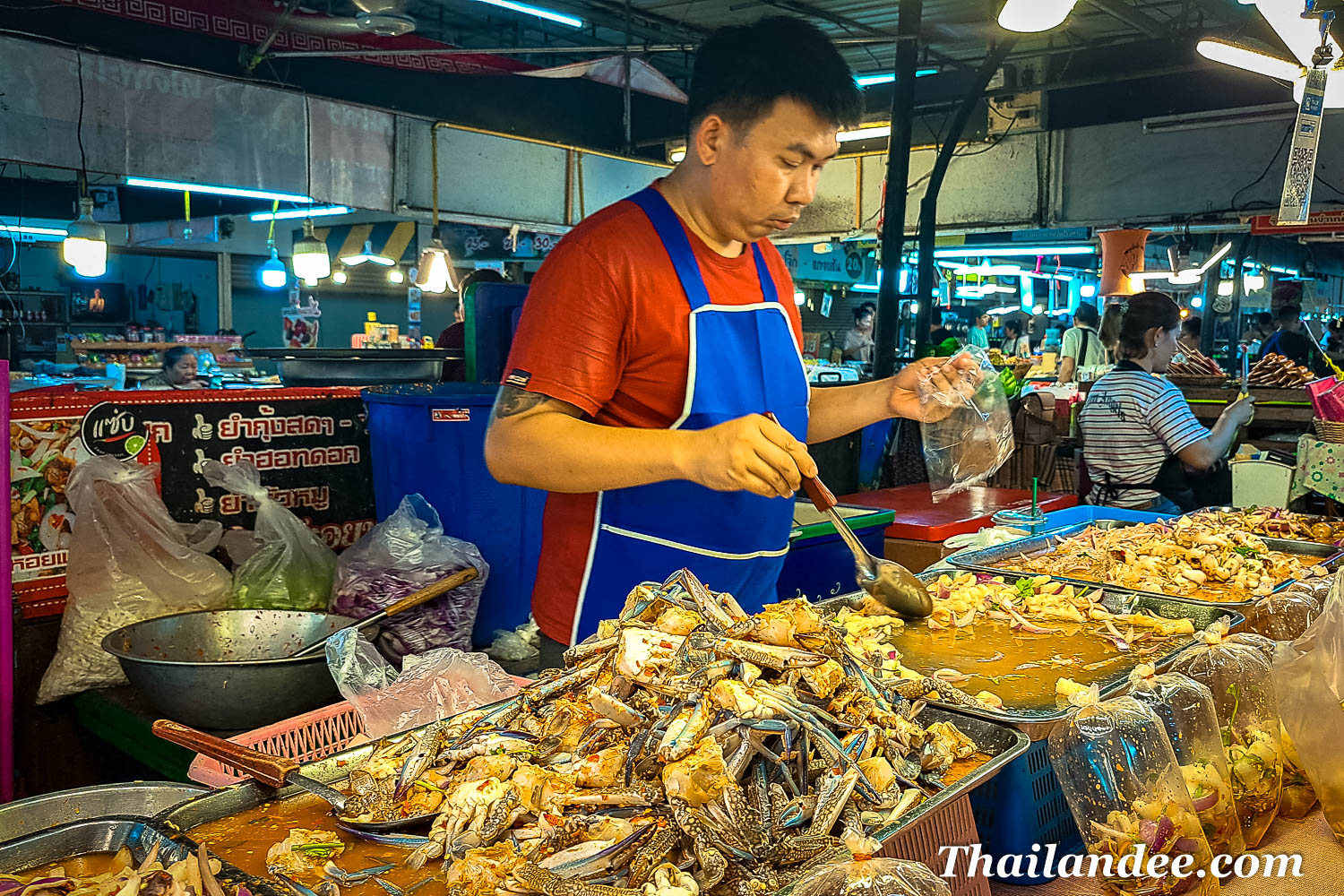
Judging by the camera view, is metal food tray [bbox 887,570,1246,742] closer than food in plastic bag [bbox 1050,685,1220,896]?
No

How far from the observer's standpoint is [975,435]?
2.42m

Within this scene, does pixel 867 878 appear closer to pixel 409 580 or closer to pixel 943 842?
pixel 943 842

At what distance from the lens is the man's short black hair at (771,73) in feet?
6.21

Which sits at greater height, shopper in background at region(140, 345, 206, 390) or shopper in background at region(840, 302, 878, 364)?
shopper in background at region(840, 302, 878, 364)

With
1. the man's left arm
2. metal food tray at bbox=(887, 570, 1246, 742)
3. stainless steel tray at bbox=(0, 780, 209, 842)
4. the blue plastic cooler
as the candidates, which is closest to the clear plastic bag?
the man's left arm

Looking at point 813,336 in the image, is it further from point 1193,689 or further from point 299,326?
point 1193,689

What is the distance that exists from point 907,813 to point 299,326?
1509 cm

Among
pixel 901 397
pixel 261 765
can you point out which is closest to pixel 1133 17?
pixel 901 397

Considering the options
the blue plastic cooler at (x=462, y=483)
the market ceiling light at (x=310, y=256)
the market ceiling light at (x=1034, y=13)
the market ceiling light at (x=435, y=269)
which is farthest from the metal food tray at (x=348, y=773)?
the market ceiling light at (x=310, y=256)

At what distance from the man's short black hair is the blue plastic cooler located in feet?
5.62

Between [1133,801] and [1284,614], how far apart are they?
1.08m

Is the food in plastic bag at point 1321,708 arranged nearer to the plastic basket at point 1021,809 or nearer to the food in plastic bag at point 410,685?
the plastic basket at point 1021,809

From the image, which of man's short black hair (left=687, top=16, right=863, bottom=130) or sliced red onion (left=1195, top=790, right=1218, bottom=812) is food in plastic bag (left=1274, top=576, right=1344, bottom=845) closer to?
sliced red onion (left=1195, top=790, right=1218, bottom=812)

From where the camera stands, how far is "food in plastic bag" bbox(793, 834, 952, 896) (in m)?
0.94
